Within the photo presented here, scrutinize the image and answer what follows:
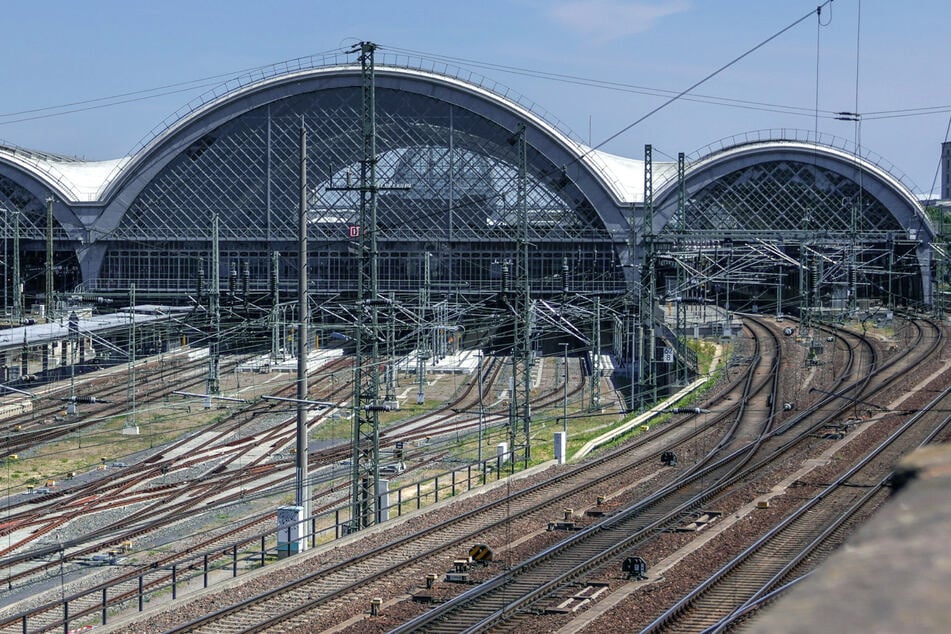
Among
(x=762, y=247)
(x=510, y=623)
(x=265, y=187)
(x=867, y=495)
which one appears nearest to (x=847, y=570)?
(x=510, y=623)

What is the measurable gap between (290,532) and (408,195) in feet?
103

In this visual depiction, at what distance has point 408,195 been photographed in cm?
4606

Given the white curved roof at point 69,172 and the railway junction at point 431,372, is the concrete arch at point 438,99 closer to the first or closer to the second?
the railway junction at point 431,372

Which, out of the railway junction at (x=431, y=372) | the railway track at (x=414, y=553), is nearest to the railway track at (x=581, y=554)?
the railway junction at (x=431, y=372)

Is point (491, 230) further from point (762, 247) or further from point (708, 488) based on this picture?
point (708, 488)

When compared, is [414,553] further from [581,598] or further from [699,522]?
[699,522]

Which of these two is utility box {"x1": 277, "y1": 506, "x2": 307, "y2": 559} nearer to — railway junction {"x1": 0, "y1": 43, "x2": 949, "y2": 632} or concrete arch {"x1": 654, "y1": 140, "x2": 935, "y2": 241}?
railway junction {"x1": 0, "y1": 43, "x2": 949, "y2": 632}

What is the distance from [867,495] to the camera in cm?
1731

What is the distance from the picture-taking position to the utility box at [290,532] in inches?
609

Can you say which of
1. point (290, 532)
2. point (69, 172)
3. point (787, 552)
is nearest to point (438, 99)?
point (69, 172)

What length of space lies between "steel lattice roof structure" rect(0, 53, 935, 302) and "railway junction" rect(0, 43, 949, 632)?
128 millimetres

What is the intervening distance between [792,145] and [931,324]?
9.98 meters

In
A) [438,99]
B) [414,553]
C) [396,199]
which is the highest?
[438,99]

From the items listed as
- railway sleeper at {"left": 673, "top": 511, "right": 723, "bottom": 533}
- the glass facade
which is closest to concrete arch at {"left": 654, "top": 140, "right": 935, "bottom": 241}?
the glass facade
